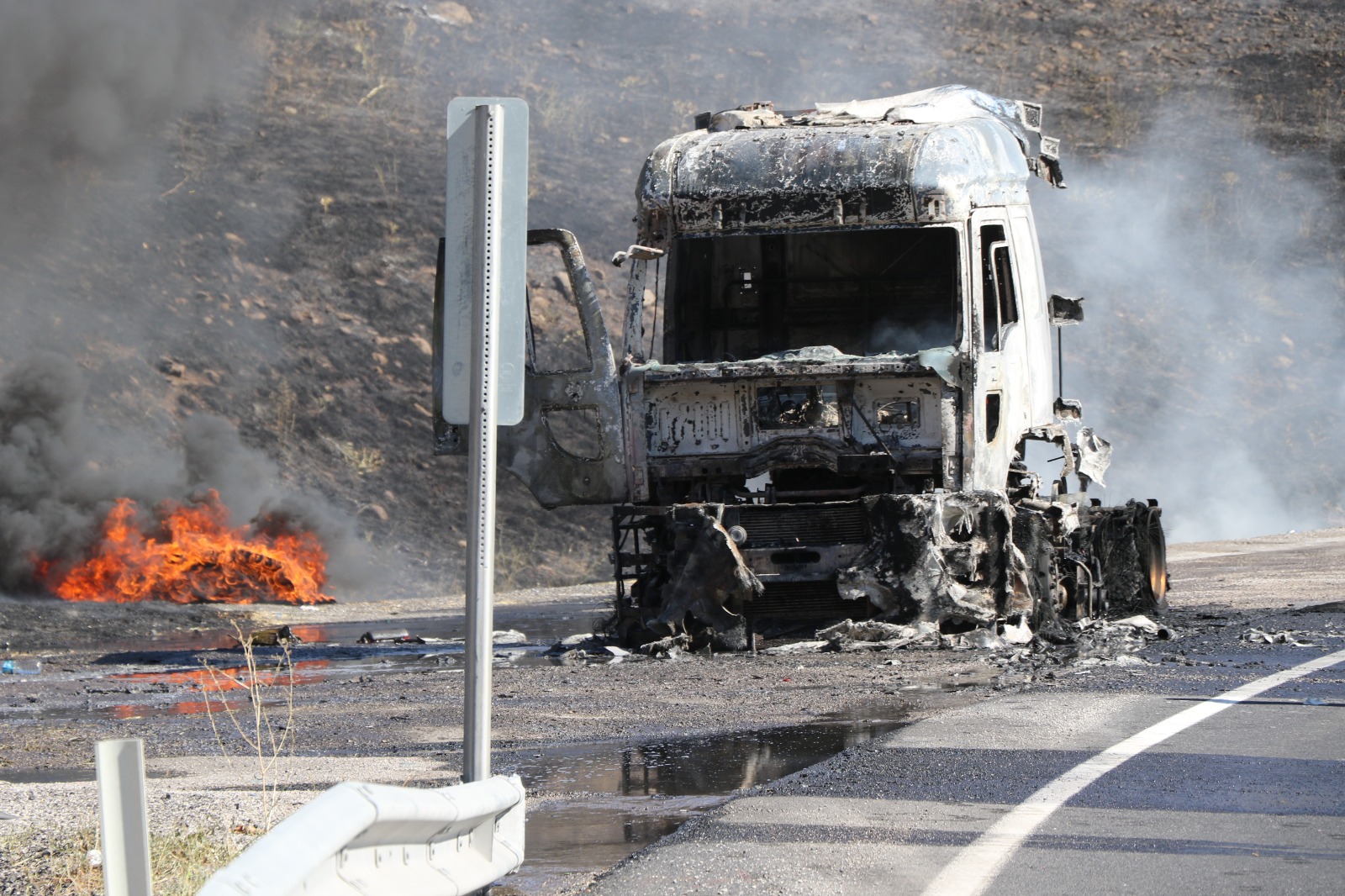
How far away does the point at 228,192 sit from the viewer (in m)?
34.6

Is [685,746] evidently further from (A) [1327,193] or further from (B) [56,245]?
(A) [1327,193]

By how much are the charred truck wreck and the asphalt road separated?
13.2 feet

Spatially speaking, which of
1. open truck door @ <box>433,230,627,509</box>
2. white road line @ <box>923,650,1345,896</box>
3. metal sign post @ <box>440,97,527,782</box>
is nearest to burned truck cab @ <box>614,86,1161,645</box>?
open truck door @ <box>433,230,627,509</box>

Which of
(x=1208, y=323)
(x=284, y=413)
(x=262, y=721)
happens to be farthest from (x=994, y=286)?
(x=1208, y=323)

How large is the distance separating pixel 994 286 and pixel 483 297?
904 cm

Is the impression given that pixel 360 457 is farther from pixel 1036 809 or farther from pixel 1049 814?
pixel 1049 814

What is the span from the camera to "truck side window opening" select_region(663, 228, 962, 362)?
14.8 metres

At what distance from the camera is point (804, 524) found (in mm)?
13031

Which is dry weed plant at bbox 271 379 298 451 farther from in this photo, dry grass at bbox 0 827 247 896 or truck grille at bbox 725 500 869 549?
dry grass at bbox 0 827 247 896

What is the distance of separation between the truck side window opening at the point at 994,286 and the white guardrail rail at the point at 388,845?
9045mm

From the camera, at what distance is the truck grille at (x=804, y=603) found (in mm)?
13109

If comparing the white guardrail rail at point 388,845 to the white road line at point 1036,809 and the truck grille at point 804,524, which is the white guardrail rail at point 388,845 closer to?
the white road line at point 1036,809

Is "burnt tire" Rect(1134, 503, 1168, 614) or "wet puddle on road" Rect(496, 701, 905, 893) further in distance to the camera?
"burnt tire" Rect(1134, 503, 1168, 614)

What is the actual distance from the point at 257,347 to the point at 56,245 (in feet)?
14.7
